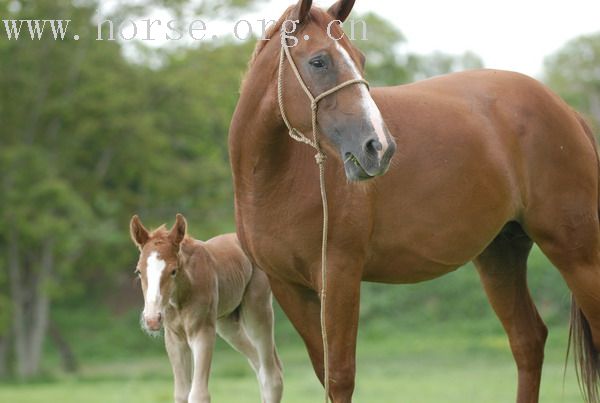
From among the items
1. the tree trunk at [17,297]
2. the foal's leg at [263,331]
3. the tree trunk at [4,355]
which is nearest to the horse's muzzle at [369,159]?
the foal's leg at [263,331]

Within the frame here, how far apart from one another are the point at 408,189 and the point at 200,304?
134 cm

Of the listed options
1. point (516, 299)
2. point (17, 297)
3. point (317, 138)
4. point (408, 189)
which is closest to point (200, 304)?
point (408, 189)

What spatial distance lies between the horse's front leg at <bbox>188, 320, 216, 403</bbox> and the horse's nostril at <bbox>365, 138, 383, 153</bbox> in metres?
1.72

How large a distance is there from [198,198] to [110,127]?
307cm

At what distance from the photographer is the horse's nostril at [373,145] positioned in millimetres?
3869

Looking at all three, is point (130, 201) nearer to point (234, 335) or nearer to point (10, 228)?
point (10, 228)

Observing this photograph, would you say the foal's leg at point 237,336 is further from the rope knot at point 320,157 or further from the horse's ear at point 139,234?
the rope knot at point 320,157

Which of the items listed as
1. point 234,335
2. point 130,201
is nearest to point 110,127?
point 130,201

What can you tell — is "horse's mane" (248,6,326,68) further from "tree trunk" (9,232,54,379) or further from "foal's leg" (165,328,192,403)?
"tree trunk" (9,232,54,379)

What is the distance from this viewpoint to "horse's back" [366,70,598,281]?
4.79m

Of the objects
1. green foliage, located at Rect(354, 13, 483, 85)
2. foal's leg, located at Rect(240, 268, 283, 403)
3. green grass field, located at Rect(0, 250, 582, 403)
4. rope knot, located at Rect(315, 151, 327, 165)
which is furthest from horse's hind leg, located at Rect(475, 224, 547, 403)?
green foliage, located at Rect(354, 13, 483, 85)

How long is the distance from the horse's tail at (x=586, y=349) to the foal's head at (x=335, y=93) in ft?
6.72

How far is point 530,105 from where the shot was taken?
17.6 ft

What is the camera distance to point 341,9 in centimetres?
445
